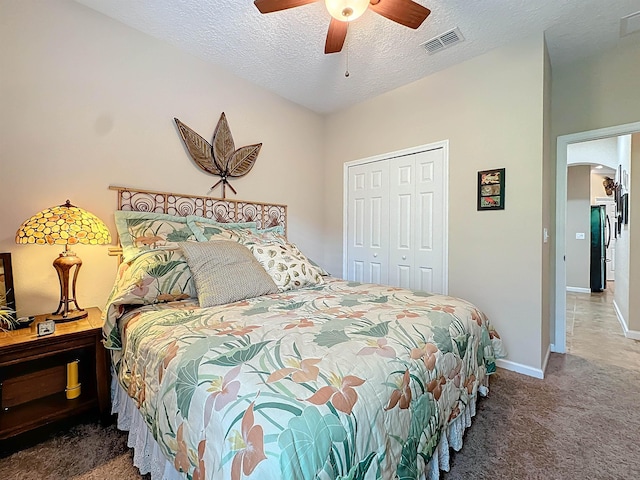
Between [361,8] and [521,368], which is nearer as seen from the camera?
[361,8]

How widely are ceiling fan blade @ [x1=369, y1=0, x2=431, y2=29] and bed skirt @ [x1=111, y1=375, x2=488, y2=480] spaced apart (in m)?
2.26

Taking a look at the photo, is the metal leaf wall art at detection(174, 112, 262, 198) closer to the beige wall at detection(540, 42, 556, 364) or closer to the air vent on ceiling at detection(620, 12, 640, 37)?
the beige wall at detection(540, 42, 556, 364)

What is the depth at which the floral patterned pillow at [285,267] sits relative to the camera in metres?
2.02

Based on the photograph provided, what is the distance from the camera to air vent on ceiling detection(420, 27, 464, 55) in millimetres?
2252

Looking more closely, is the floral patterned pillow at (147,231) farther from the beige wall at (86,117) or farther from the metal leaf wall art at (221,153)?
the metal leaf wall art at (221,153)

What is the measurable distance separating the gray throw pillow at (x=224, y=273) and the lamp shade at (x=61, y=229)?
20.1 inches

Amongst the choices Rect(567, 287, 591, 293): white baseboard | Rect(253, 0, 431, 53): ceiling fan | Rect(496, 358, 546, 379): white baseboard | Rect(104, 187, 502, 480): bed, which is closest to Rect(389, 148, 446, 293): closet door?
Rect(496, 358, 546, 379): white baseboard

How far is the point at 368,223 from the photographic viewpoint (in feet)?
11.3

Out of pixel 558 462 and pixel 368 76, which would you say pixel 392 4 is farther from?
pixel 558 462

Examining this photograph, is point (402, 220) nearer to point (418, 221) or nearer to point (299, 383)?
point (418, 221)

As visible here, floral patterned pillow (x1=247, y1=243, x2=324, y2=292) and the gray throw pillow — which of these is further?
floral patterned pillow (x1=247, y1=243, x2=324, y2=292)

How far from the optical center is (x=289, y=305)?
1.62 m

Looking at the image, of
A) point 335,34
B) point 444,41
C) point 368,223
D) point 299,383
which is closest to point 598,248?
point 368,223

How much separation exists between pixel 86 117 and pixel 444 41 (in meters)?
2.79
